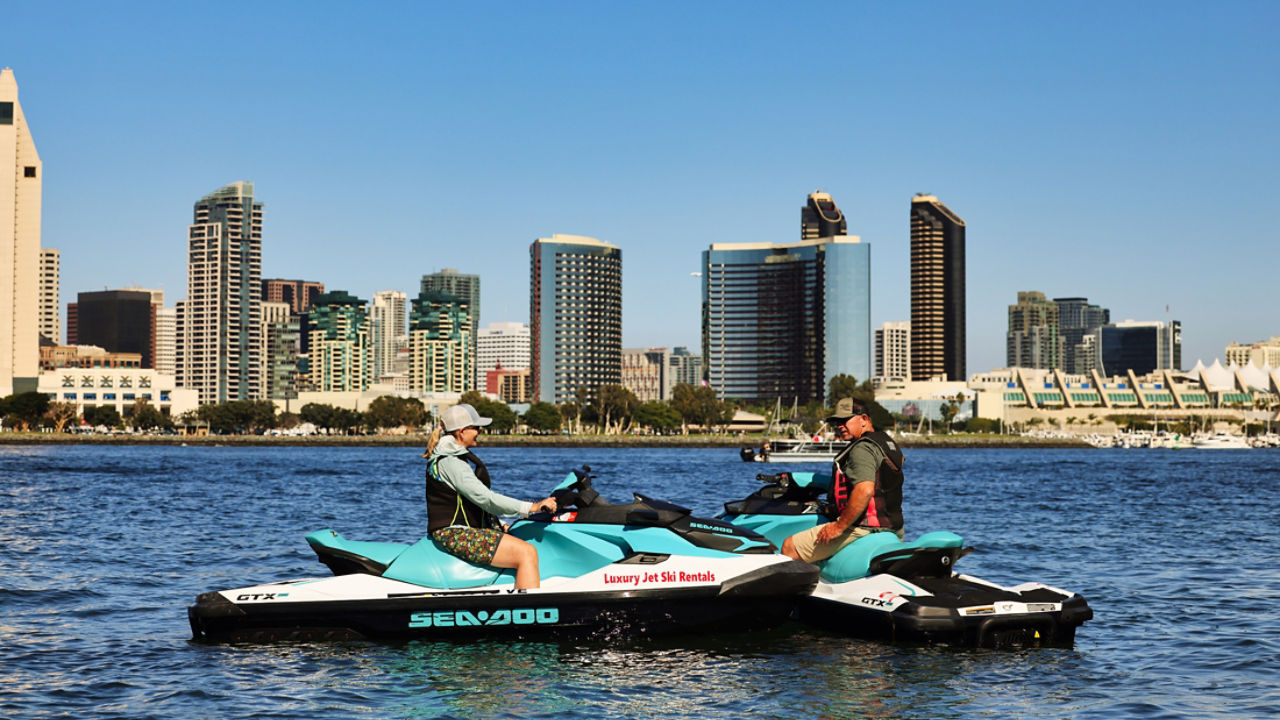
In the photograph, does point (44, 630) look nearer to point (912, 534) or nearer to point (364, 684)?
point (364, 684)

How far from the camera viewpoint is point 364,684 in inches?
452

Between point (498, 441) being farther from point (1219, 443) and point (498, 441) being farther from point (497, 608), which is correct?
point (497, 608)

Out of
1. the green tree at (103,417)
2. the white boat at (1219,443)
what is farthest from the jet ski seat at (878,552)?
the green tree at (103,417)

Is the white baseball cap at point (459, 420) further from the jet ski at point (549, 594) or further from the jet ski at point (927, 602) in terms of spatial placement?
the jet ski at point (927, 602)

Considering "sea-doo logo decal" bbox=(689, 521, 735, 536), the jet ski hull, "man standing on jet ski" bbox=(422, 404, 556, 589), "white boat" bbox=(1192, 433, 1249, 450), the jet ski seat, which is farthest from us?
"white boat" bbox=(1192, 433, 1249, 450)

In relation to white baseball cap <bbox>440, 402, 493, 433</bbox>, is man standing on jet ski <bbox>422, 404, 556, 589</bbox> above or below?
below

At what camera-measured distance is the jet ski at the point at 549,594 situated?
12820mm

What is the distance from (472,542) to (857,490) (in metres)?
4.12

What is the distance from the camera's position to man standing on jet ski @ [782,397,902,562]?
1338cm

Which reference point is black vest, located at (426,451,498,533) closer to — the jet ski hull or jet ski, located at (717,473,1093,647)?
the jet ski hull

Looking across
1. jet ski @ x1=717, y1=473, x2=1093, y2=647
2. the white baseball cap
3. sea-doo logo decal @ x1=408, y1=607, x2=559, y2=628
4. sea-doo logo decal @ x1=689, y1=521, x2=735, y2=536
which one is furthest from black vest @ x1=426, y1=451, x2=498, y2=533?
jet ski @ x1=717, y1=473, x2=1093, y2=647

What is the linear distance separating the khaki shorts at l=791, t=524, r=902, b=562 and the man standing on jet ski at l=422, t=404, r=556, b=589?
312 cm

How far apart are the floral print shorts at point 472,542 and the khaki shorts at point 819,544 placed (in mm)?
3511

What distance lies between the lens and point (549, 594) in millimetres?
12789
